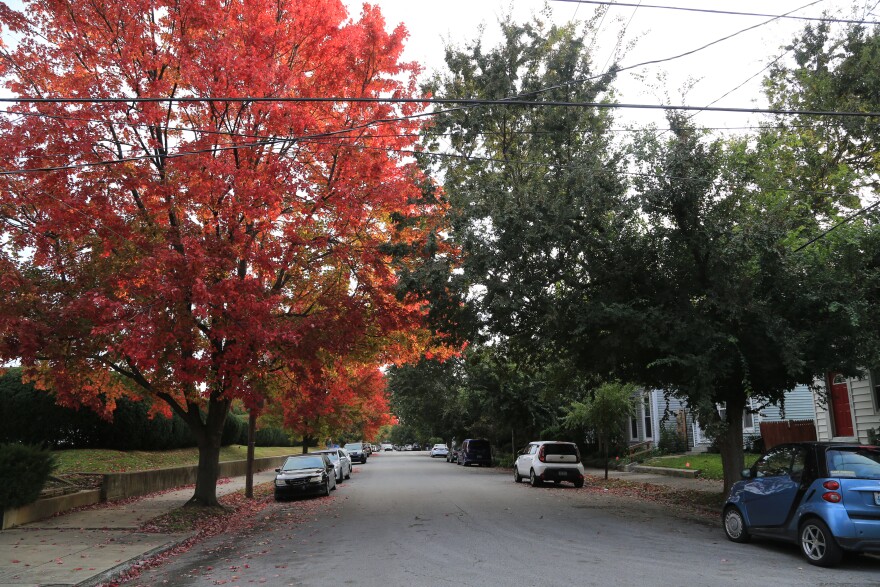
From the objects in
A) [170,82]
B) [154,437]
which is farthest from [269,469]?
[170,82]

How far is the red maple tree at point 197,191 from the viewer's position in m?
12.1

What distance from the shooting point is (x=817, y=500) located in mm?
8492

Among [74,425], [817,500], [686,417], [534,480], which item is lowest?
[534,480]

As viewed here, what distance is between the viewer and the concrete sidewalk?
339 inches

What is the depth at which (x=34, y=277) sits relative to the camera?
12922 millimetres

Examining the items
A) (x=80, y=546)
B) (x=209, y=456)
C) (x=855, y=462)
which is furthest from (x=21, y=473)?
(x=855, y=462)

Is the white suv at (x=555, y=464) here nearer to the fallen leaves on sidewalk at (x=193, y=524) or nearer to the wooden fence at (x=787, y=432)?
the wooden fence at (x=787, y=432)

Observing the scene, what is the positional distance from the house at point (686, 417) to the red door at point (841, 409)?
1602 millimetres

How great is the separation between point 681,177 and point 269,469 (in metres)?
30.3

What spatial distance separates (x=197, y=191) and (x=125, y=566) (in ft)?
21.8

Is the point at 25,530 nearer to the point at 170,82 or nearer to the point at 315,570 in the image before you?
the point at 315,570

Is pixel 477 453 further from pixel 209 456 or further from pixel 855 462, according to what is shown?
pixel 855 462

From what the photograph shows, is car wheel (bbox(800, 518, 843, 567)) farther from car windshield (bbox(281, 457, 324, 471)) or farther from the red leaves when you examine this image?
car windshield (bbox(281, 457, 324, 471))

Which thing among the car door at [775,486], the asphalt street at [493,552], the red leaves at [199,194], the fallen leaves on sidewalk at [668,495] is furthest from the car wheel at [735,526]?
the red leaves at [199,194]
